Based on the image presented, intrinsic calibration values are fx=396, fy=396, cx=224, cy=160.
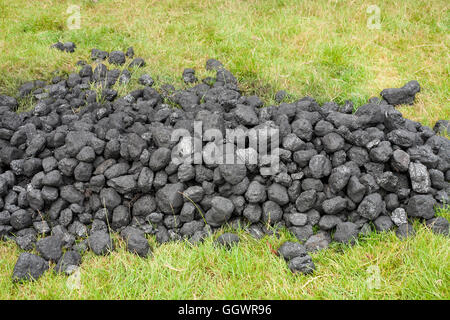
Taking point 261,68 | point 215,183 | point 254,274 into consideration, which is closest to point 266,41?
point 261,68

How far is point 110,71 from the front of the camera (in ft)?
15.4

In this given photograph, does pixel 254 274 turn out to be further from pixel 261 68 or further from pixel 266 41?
pixel 266 41

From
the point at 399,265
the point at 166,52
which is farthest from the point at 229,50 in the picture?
the point at 399,265

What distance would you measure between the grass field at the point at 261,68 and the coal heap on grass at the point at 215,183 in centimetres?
18

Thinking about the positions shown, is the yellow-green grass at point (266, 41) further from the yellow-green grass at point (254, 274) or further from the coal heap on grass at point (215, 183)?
the yellow-green grass at point (254, 274)

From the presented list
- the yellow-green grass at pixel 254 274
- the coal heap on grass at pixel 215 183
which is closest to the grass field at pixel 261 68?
the yellow-green grass at pixel 254 274

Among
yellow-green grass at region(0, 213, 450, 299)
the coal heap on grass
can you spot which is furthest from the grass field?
the coal heap on grass

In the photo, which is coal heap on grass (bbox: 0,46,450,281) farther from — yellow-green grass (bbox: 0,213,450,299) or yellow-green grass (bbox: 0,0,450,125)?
yellow-green grass (bbox: 0,0,450,125)

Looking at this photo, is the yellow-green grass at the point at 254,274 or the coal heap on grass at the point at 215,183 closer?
the yellow-green grass at the point at 254,274

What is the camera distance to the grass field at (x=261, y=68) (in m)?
2.83

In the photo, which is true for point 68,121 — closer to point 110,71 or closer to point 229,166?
point 110,71

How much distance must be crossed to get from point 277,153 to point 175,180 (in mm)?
932

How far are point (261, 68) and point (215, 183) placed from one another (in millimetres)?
1950

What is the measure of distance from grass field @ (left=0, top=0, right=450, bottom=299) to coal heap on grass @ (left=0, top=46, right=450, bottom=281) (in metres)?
0.18
